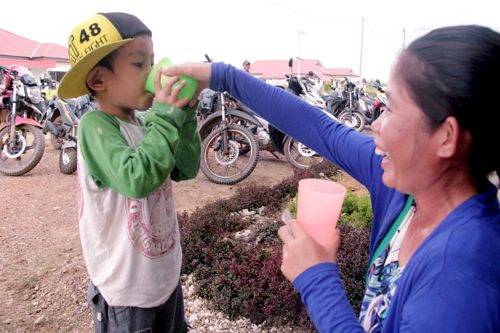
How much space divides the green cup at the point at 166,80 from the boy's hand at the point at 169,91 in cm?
1

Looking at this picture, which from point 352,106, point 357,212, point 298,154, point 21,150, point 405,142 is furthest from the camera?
point 352,106

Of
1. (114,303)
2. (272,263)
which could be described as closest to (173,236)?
(114,303)

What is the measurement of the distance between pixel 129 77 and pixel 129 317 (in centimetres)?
85

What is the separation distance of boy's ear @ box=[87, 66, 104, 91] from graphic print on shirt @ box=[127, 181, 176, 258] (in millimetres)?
415

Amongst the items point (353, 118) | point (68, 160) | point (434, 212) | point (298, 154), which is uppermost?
point (434, 212)

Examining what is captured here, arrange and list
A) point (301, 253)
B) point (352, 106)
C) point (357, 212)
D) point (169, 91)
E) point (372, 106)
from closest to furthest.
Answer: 1. point (301, 253)
2. point (169, 91)
3. point (357, 212)
4. point (352, 106)
5. point (372, 106)

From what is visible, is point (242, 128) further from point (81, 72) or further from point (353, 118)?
point (353, 118)

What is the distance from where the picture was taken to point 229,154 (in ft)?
17.6

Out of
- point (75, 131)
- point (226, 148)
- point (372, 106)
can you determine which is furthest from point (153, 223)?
point (372, 106)

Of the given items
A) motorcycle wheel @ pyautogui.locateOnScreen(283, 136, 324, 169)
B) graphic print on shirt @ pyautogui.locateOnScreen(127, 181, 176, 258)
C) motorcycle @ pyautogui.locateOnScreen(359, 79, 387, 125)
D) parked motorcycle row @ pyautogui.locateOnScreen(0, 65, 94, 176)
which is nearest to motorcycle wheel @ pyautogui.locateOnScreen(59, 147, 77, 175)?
parked motorcycle row @ pyautogui.locateOnScreen(0, 65, 94, 176)

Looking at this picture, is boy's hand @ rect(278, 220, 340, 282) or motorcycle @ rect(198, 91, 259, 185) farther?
motorcycle @ rect(198, 91, 259, 185)

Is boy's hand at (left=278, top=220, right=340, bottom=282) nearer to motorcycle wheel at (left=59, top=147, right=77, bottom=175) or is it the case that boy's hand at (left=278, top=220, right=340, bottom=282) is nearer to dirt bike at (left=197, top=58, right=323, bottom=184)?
dirt bike at (left=197, top=58, right=323, bottom=184)

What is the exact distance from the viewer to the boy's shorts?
4.58 ft

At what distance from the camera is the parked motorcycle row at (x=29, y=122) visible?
219 inches
